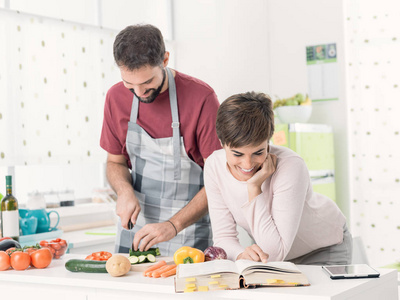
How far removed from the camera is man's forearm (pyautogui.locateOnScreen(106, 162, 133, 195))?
7.53ft

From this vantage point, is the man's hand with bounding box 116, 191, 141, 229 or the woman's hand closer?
the woman's hand

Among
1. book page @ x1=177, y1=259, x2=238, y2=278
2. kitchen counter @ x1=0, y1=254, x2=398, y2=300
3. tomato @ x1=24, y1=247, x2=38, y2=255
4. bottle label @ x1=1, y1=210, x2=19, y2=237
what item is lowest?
kitchen counter @ x1=0, y1=254, x2=398, y2=300

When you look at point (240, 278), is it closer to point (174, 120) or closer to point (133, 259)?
point (133, 259)

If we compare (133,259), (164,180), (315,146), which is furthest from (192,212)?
(315,146)

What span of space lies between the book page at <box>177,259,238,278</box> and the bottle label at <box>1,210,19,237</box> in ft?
3.11

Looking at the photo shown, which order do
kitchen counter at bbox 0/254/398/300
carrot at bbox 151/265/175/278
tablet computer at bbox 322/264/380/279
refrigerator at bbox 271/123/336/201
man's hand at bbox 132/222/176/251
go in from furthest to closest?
refrigerator at bbox 271/123/336/201
man's hand at bbox 132/222/176/251
carrot at bbox 151/265/175/278
tablet computer at bbox 322/264/380/279
kitchen counter at bbox 0/254/398/300

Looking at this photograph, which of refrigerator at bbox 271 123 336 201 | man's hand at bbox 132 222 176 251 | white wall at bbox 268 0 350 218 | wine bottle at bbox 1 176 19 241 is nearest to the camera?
man's hand at bbox 132 222 176 251

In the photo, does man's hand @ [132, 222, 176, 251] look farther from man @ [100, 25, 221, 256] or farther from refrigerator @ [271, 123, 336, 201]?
refrigerator @ [271, 123, 336, 201]

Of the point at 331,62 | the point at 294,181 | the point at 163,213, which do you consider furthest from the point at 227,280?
the point at 331,62

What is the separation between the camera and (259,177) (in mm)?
1841

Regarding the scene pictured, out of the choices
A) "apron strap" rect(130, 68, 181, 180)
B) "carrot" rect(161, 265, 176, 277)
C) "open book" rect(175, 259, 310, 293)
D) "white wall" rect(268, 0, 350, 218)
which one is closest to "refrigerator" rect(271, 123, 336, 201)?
"white wall" rect(268, 0, 350, 218)

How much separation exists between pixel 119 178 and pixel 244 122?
78 centimetres

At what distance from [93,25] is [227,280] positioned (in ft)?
10.9

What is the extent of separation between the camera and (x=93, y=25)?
442 centimetres
